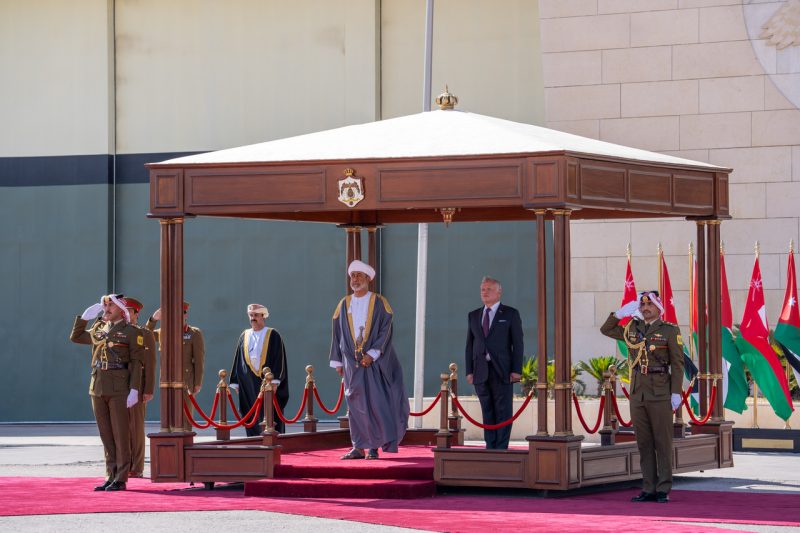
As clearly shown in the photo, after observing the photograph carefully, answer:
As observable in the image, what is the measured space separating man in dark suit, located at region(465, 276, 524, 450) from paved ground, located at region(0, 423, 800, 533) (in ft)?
5.82

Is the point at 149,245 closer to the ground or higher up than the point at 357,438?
higher up

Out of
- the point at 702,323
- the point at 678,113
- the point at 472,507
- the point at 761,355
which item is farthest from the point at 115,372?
the point at 678,113

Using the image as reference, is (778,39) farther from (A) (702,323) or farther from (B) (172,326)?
(B) (172,326)

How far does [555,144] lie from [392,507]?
3437mm

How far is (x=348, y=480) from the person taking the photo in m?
14.6

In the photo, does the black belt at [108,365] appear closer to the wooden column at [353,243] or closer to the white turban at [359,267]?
the white turban at [359,267]

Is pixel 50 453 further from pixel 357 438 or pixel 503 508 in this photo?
pixel 503 508

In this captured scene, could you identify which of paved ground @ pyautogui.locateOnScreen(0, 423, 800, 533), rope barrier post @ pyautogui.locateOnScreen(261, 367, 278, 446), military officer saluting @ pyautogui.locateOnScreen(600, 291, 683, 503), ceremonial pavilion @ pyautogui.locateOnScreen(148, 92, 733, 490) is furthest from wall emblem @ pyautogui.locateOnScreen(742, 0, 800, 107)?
rope barrier post @ pyautogui.locateOnScreen(261, 367, 278, 446)

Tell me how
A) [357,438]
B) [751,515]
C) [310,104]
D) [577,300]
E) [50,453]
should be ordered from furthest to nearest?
[310,104] < [577,300] < [50,453] < [357,438] < [751,515]

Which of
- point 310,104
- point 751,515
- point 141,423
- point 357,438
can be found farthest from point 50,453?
point 751,515

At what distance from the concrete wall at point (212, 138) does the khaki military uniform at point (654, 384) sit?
12.2 meters

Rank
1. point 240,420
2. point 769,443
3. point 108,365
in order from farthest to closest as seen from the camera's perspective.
Result: point 769,443 < point 240,420 < point 108,365

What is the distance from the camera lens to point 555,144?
47.5 ft

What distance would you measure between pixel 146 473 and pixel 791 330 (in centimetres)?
817
